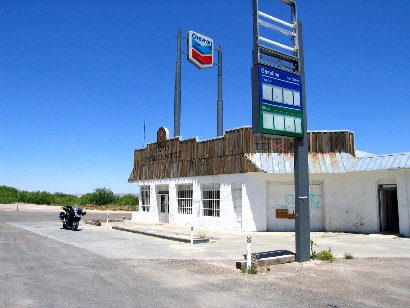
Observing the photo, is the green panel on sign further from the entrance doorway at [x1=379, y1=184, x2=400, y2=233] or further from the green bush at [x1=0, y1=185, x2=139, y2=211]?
the green bush at [x1=0, y1=185, x2=139, y2=211]

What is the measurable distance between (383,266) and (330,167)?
373 inches

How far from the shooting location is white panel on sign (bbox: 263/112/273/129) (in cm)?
1068

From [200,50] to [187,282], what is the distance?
2164cm

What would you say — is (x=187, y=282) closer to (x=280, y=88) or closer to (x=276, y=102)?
(x=276, y=102)

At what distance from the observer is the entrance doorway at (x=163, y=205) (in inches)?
1094

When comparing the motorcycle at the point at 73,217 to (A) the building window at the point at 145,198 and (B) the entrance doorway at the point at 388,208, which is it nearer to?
(A) the building window at the point at 145,198

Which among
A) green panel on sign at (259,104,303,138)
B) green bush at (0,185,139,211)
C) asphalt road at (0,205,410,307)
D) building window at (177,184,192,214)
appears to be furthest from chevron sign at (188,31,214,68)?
green bush at (0,185,139,211)

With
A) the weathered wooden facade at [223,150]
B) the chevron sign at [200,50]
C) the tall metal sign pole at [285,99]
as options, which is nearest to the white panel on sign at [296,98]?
the tall metal sign pole at [285,99]

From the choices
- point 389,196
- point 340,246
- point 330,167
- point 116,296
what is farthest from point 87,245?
point 389,196

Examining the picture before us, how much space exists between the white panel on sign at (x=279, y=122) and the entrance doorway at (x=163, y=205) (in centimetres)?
1774

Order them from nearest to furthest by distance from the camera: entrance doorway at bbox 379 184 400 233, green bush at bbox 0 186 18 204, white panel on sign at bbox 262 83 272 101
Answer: white panel on sign at bbox 262 83 272 101 → entrance doorway at bbox 379 184 400 233 → green bush at bbox 0 186 18 204

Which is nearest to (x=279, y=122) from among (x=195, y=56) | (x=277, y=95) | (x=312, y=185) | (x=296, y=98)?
(x=277, y=95)

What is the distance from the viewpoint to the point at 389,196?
801 inches

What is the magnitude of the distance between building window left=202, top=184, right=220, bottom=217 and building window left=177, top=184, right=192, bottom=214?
149 cm
